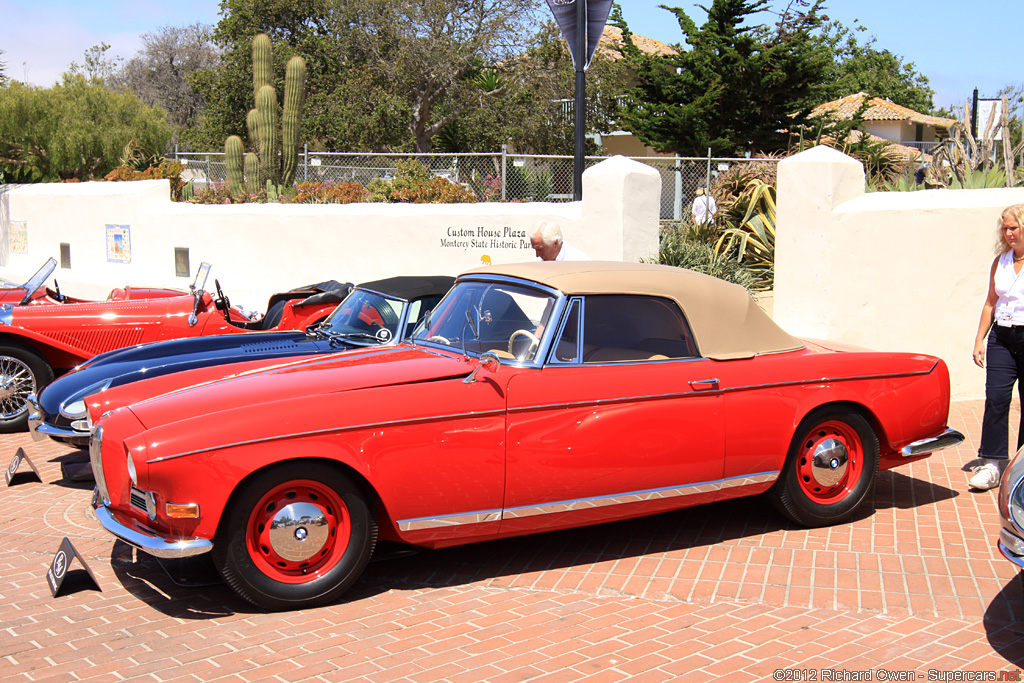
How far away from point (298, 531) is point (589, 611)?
1.39 m

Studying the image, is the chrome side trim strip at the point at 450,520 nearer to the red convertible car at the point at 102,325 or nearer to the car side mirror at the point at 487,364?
the car side mirror at the point at 487,364

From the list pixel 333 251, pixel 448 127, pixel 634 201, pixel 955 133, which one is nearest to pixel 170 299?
pixel 333 251

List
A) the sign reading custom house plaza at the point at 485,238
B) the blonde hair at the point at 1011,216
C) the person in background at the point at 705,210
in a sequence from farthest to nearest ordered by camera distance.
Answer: the person in background at the point at 705,210, the sign reading custom house plaza at the point at 485,238, the blonde hair at the point at 1011,216

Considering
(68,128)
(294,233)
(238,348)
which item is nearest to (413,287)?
(238,348)

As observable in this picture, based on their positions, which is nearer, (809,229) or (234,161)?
(809,229)

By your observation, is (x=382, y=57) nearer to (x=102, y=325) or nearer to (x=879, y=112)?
(x=879, y=112)

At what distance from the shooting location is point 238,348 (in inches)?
272

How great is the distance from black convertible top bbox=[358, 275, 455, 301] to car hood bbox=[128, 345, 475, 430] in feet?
7.08

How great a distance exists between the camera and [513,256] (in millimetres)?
10805

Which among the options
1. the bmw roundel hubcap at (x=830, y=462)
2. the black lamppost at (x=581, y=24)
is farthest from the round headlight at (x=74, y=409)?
the black lamppost at (x=581, y=24)

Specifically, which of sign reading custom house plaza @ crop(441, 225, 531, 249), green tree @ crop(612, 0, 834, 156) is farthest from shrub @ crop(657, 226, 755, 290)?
green tree @ crop(612, 0, 834, 156)

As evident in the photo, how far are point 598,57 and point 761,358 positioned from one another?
29.9 metres

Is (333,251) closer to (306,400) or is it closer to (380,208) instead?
(380,208)

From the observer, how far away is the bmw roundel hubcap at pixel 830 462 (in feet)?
17.0
